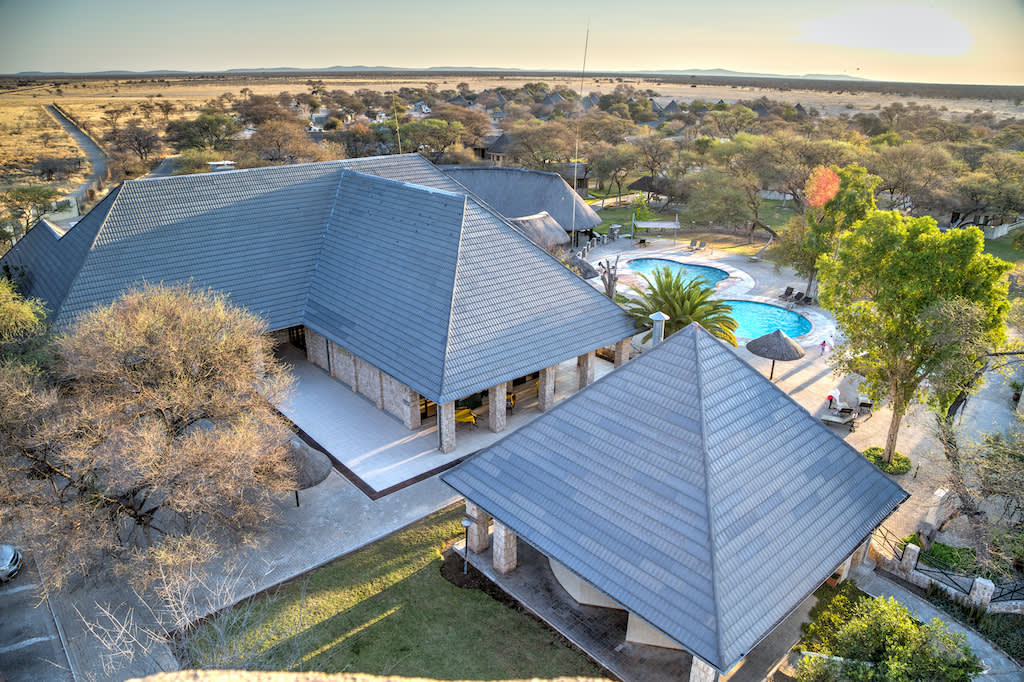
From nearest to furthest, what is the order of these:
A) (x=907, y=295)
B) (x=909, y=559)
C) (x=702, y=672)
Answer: (x=702, y=672) < (x=909, y=559) < (x=907, y=295)

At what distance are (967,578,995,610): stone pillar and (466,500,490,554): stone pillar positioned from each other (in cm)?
1229

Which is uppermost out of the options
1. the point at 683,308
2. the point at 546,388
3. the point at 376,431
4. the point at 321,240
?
the point at 321,240

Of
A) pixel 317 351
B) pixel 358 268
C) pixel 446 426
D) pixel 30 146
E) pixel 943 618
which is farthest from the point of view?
pixel 30 146

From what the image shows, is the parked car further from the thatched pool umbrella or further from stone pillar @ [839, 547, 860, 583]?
the thatched pool umbrella

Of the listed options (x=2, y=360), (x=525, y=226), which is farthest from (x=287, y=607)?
(x=525, y=226)

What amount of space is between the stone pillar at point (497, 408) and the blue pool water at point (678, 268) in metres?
23.1

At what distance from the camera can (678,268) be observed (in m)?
44.0

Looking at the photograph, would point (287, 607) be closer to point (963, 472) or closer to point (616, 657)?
point (616, 657)

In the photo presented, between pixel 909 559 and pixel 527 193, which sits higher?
pixel 527 193

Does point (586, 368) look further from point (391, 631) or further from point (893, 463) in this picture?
point (391, 631)

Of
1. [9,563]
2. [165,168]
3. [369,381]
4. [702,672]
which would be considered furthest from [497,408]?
[165,168]

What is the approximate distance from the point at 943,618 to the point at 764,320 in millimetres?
22785

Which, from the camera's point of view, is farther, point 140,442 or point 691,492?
point 140,442

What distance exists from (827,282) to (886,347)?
4.75 metres
